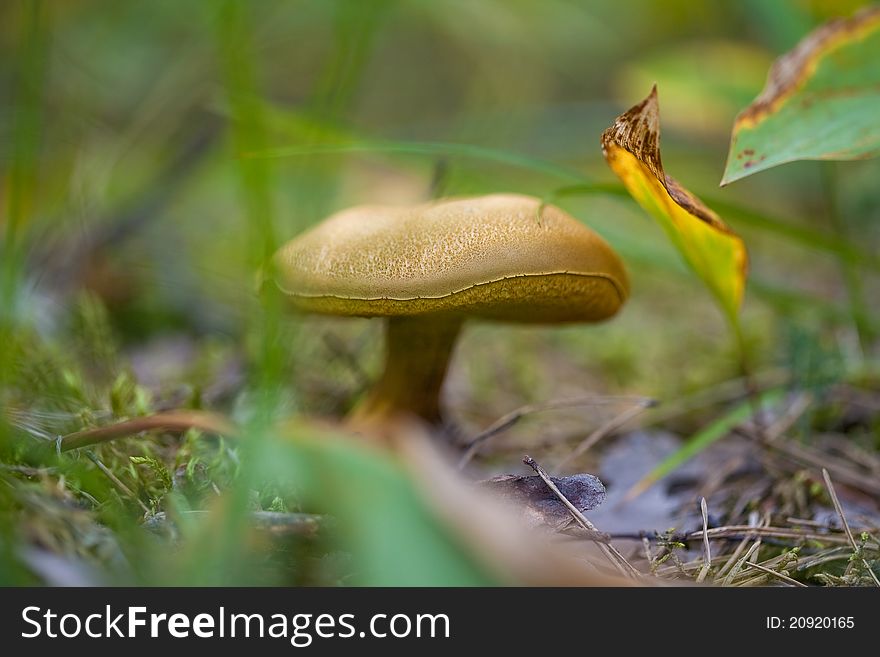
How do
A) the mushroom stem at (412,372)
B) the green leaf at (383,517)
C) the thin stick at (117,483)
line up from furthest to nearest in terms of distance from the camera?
the mushroom stem at (412,372) < the thin stick at (117,483) < the green leaf at (383,517)

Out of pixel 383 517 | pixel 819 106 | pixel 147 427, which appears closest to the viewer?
pixel 383 517

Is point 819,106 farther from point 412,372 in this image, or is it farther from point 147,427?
point 147,427

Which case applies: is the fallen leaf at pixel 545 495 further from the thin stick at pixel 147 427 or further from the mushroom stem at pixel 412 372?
the mushroom stem at pixel 412 372

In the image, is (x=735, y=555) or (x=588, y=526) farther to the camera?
(x=735, y=555)

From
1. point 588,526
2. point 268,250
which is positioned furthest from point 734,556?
point 268,250

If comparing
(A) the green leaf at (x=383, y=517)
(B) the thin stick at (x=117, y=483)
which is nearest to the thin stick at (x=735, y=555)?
(A) the green leaf at (x=383, y=517)

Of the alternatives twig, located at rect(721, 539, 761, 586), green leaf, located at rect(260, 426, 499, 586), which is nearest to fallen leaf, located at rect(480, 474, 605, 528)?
twig, located at rect(721, 539, 761, 586)
